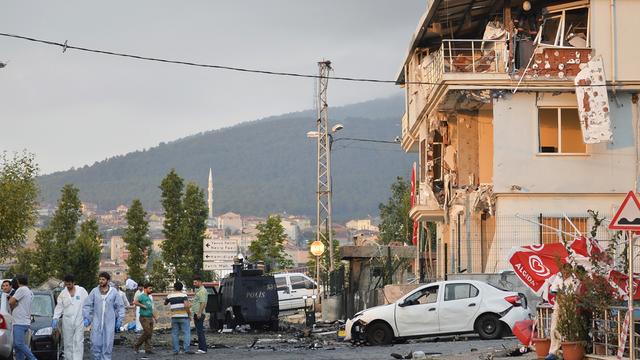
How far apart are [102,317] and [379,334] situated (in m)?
8.88

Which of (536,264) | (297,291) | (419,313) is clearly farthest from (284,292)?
(536,264)

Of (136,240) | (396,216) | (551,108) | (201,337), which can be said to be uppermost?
(551,108)

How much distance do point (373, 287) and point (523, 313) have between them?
1615 centimetres

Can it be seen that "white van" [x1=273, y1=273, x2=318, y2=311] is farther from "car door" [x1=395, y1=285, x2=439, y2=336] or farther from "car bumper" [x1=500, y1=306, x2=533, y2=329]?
"car bumper" [x1=500, y1=306, x2=533, y2=329]

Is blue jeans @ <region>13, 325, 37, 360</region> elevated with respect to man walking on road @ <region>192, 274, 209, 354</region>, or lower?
lower

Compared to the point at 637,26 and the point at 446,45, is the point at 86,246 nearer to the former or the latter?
the point at 446,45

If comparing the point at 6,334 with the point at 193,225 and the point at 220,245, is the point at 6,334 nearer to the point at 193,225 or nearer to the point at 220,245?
the point at 220,245

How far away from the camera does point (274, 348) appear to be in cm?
2922

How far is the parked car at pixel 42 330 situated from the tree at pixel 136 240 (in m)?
61.9

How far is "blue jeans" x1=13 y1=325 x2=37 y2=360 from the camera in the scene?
72.7 feet

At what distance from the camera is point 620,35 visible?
3588 cm

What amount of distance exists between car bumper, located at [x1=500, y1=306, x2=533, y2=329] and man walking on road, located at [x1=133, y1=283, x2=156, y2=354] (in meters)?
7.99

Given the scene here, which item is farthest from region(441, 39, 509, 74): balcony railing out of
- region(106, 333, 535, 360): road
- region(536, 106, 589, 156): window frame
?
region(106, 333, 535, 360): road

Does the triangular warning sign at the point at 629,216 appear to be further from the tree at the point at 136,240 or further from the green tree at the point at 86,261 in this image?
the tree at the point at 136,240
